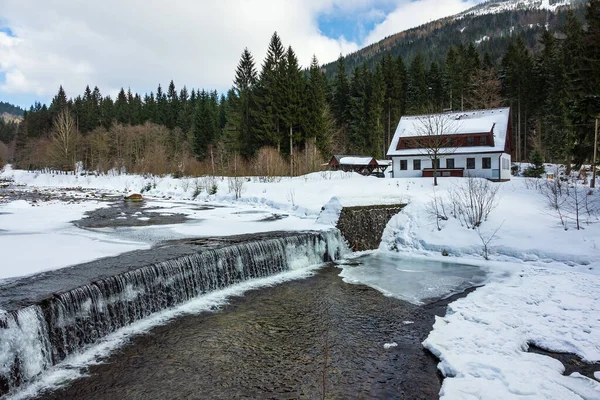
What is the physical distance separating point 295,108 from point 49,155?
158 feet

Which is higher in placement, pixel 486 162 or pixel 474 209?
pixel 486 162

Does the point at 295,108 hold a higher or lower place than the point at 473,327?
higher

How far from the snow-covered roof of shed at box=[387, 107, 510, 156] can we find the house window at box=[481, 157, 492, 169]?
2.85 ft

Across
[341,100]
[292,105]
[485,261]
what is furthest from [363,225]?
[341,100]

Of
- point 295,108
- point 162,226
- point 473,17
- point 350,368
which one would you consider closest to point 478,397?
point 350,368

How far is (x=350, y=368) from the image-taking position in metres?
6.45

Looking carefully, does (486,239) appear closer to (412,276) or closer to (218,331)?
(412,276)

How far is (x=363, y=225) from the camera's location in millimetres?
16906

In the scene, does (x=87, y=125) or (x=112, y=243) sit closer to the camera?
(x=112, y=243)

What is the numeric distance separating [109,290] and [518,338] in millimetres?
8510

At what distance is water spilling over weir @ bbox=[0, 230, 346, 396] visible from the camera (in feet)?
20.5

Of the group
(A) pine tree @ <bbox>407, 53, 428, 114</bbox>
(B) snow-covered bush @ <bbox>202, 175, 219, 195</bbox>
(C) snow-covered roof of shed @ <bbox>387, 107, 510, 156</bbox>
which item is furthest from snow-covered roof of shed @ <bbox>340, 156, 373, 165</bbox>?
(B) snow-covered bush @ <bbox>202, 175, 219, 195</bbox>

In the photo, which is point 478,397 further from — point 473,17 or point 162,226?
point 473,17

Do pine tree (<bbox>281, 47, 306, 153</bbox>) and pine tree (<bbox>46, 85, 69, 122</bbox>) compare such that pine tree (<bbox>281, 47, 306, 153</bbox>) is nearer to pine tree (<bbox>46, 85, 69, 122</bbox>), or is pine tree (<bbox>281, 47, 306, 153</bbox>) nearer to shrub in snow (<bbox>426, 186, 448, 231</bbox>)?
shrub in snow (<bbox>426, 186, 448, 231</bbox>)
